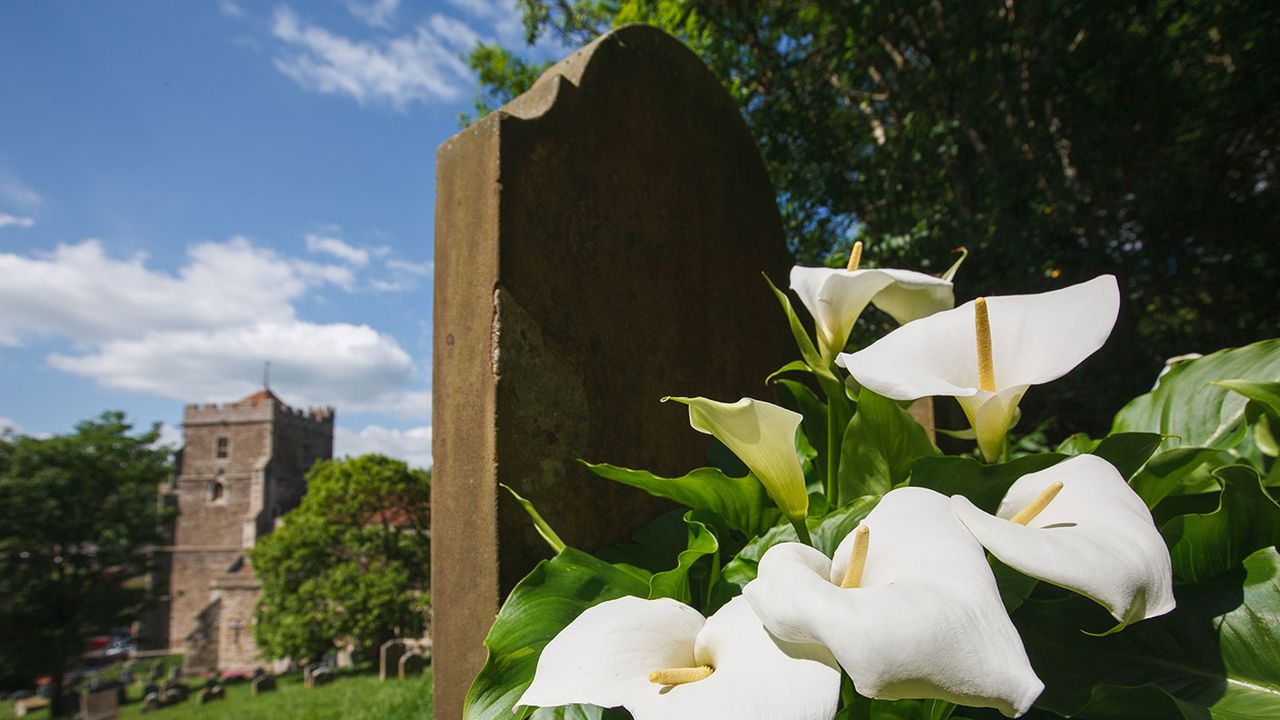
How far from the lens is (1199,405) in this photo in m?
1.06

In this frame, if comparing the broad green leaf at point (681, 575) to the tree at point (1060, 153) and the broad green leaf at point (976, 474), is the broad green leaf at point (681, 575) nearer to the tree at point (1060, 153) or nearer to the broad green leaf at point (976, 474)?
the broad green leaf at point (976, 474)

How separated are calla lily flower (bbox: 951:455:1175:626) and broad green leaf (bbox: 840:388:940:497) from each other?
0.26 m

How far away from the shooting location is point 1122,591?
45 centimetres

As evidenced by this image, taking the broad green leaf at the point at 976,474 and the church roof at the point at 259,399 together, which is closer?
the broad green leaf at the point at 976,474

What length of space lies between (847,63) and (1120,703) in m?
4.85

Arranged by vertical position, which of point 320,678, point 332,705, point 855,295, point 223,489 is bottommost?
point 320,678

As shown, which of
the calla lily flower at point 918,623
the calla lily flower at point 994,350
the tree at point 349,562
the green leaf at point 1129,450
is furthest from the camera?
the tree at point 349,562

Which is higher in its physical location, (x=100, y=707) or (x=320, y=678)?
(x=320, y=678)

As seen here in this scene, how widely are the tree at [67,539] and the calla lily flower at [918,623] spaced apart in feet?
74.4

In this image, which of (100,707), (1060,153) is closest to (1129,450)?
(1060,153)

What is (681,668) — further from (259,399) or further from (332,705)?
(259,399)

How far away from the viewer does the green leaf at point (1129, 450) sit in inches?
28.5

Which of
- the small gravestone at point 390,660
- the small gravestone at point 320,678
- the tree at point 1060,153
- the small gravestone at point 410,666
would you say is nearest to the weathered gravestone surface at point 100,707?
the small gravestone at point 320,678

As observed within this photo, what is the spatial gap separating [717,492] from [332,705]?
725 centimetres
